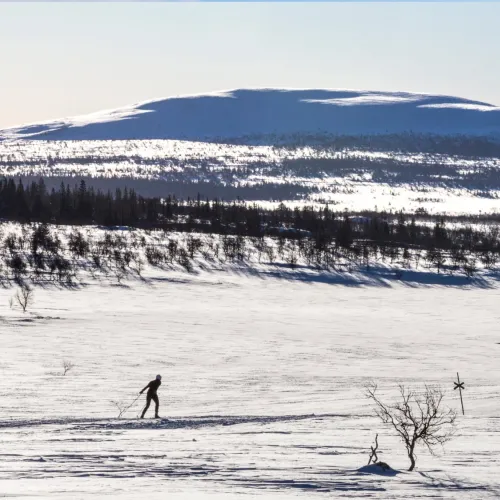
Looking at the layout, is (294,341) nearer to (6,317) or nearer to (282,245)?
(6,317)

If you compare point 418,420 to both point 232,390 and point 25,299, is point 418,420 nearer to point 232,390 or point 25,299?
point 232,390

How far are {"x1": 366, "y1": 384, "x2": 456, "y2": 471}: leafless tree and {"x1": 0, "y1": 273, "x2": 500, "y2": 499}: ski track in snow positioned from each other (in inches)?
14.4

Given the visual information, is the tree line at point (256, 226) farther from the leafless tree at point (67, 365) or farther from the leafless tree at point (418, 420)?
the leafless tree at point (418, 420)

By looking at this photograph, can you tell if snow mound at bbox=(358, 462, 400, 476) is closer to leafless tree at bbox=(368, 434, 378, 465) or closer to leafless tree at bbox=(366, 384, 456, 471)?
leafless tree at bbox=(368, 434, 378, 465)

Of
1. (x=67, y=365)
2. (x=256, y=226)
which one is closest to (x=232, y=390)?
(x=67, y=365)

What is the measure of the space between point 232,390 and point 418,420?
28.1 feet

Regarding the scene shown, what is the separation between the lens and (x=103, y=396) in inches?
1081

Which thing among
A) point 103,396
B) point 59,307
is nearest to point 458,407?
point 103,396

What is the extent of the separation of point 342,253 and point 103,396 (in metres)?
72.3

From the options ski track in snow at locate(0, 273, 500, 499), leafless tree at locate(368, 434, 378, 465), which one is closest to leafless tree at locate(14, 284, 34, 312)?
ski track in snow at locate(0, 273, 500, 499)

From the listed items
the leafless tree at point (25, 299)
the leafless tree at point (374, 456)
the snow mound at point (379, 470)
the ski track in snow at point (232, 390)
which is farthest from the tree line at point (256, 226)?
the snow mound at point (379, 470)

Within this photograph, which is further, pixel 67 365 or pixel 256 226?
pixel 256 226

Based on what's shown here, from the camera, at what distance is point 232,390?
29891mm

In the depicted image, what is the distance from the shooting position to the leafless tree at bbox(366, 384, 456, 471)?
53.4 feet
